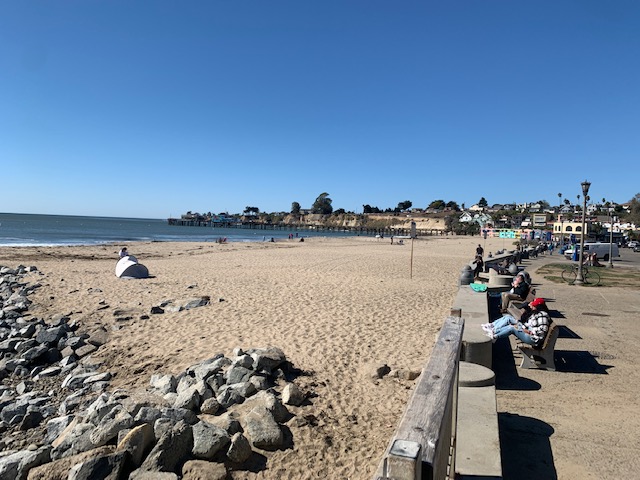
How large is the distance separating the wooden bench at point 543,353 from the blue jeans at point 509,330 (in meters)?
0.13

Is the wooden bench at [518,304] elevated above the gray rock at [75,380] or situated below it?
above

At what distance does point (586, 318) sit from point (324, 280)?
910 cm

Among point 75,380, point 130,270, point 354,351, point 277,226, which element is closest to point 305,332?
point 354,351

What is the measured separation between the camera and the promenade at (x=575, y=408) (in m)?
3.79

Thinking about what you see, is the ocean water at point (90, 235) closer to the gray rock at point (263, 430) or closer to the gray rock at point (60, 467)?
the gray rock at point (60, 467)

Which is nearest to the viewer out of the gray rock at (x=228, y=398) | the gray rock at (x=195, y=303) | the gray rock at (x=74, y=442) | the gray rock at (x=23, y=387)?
the gray rock at (x=74, y=442)

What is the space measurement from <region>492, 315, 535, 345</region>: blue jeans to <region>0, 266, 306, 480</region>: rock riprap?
10.1ft

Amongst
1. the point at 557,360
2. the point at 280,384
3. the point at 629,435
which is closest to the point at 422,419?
the point at 629,435

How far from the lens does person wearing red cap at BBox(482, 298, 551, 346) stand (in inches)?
241

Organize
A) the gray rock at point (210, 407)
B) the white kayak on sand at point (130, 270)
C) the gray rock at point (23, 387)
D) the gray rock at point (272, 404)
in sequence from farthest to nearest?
the white kayak on sand at point (130, 270), the gray rock at point (23, 387), the gray rock at point (210, 407), the gray rock at point (272, 404)

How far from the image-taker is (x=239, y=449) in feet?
13.5

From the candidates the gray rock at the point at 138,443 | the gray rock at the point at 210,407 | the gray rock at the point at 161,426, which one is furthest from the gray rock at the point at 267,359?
the gray rock at the point at 138,443

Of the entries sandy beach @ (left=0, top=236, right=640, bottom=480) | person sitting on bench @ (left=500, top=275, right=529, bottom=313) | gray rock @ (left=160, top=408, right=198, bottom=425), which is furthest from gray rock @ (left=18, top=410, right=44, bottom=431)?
person sitting on bench @ (left=500, top=275, right=529, bottom=313)

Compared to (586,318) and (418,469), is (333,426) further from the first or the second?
(586,318)
